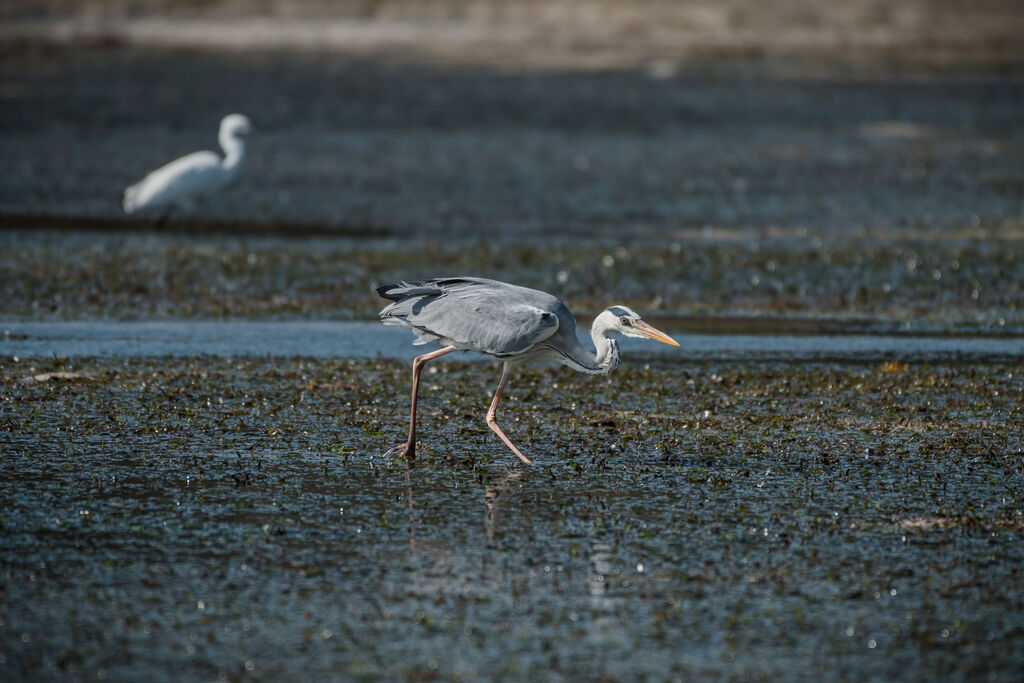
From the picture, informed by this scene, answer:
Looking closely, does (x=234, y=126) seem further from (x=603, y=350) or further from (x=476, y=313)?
(x=603, y=350)

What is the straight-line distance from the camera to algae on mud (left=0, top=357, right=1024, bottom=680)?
5.71 m

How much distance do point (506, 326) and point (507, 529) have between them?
73.2 inches

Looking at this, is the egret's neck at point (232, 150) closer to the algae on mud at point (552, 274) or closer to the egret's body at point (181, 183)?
the egret's body at point (181, 183)

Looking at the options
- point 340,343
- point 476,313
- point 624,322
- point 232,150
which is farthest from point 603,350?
point 232,150

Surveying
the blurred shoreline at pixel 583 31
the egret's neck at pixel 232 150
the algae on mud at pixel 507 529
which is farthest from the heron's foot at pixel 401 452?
the blurred shoreline at pixel 583 31

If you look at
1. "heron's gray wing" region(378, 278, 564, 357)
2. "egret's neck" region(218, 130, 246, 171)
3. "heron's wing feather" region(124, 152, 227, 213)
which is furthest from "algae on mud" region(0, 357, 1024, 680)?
"egret's neck" region(218, 130, 246, 171)

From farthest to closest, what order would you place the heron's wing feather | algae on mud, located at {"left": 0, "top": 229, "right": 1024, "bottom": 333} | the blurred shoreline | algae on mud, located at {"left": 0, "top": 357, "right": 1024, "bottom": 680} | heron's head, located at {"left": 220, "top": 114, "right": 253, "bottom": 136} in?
1. the blurred shoreline
2. heron's head, located at {"left": 220, "top": 114, "right": 253, "bottom": 136}
3. the heron's wing feather
4. algae on mud, located at {"left": 0, "top": 229, "right": 1024, "bottom": 333}
5. algae on mud, located at {"left": 0, "top": 357, "right": 1024, "bottom": 680}

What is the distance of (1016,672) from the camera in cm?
555

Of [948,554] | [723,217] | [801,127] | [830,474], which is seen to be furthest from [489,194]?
[948,554]

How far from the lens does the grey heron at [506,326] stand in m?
8.67

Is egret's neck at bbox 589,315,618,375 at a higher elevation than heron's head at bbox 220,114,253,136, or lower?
lower

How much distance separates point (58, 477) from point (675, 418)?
4.26 metres

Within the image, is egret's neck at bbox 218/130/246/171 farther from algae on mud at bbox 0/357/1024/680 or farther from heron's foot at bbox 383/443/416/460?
heron's foot at bbox 383/443/416/460

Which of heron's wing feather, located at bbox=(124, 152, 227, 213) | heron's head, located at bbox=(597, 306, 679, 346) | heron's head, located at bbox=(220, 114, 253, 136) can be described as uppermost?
heron's head, located at bbox=(220, 114, 253, 136)
